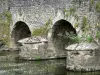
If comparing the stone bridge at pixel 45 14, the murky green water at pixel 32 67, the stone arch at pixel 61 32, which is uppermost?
Answer: the stone bridge at pixel 45 14

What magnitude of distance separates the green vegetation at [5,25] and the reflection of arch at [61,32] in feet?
15.2

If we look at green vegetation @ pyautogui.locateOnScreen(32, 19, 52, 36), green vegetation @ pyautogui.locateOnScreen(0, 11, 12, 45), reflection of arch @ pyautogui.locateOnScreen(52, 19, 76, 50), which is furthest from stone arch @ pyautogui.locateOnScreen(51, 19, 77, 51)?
green vegetation @ pyautogui.locateOnScreen(0, 11, 12, 45)

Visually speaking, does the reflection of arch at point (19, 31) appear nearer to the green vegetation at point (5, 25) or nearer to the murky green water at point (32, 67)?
the green vegetation at point (5, 25)

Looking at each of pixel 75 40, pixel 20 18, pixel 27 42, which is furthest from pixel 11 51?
pixel 75 40

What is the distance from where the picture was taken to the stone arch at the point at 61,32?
728 inches

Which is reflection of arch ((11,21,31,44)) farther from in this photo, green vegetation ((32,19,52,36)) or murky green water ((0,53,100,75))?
murky green water ((0,53,100,75))

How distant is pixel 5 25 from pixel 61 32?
17.6ft

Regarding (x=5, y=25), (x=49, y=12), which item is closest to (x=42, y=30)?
(x=49, y=12)

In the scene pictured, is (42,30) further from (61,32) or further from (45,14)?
(61,32)

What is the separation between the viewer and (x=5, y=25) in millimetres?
22688

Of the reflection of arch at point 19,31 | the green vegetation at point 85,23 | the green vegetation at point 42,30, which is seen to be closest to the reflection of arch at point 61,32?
the green vegetation at point 42,30

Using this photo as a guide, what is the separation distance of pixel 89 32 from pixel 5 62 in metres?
4.83

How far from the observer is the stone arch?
60.7 feet

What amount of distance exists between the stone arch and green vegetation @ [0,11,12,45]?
4.64m
